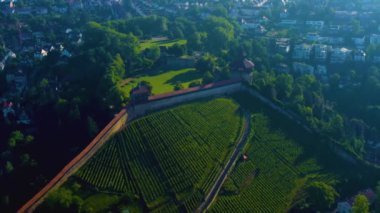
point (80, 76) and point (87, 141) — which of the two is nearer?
point (87, 141)

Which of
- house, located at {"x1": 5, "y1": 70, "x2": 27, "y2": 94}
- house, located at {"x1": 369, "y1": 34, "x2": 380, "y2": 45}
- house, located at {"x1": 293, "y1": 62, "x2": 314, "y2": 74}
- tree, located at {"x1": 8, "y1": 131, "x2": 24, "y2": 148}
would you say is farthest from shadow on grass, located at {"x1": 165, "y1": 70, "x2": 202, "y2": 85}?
house, located at {"x1": 369, "y1": 34, "x2": 380, "y2": 45}

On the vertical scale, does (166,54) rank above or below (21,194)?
above

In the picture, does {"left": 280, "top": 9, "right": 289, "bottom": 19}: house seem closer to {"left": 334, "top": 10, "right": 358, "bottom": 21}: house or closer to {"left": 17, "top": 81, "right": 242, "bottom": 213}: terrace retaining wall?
{"left": 334, "top": 10, "right": 358, "bottom": 21}: house

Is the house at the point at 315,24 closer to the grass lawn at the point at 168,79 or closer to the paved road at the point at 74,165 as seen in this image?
the grass lawn at the point at 168,79

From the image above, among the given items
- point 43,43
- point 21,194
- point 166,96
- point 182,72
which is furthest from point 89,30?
point 21,194

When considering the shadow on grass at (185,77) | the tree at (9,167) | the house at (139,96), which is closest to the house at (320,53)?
the shadow on grass at (185,77)

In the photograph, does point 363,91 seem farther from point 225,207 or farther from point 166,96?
point 225,207

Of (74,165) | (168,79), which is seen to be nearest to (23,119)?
(74,165)
